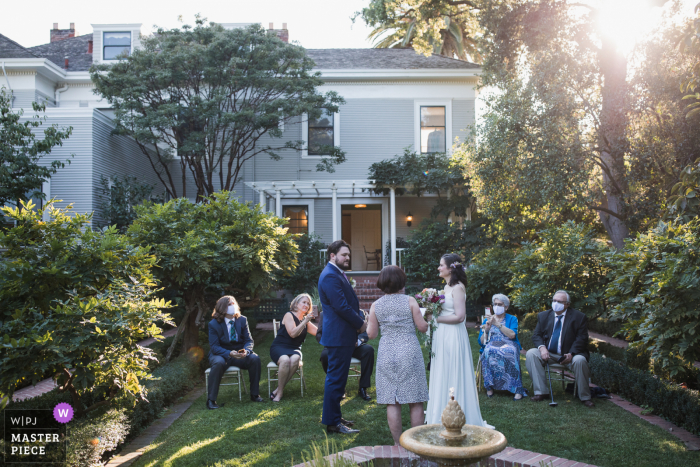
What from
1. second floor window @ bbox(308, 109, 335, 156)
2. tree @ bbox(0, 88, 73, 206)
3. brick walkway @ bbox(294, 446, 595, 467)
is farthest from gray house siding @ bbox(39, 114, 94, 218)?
brick walkway @ bbox(294, 446, 595, 467)

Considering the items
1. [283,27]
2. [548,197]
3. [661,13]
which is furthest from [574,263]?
[283,27]

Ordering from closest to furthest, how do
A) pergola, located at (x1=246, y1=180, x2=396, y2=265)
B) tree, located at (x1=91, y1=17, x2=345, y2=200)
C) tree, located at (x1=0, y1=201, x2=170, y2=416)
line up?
tree, located at (x1=0, y1=201, x2=170, y2=416), tree, located at (x1=91, y1=17, x2=345, y2=200), pergola, located at (x1=246, y1=180, x2=396, y2=265)

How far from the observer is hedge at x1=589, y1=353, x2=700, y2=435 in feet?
17.3

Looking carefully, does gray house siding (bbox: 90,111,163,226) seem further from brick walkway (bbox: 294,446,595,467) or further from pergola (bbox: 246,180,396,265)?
brick walkway (bbox: 294,446,595,467)

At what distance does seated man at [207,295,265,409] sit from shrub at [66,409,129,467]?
1812 millimetres

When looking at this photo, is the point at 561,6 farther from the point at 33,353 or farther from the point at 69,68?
the point at 69,68

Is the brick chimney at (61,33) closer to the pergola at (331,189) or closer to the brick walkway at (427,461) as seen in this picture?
the pergola at (331,189)

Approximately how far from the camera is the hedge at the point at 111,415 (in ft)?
14.2

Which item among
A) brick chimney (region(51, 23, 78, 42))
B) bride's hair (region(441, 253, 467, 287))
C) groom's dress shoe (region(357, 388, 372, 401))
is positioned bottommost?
groom's dress shoe (region(357, 388, 372, 401))

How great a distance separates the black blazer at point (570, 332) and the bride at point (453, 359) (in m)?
2.34

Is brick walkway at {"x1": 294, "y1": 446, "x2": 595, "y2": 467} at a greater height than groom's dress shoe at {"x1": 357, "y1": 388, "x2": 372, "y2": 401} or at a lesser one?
greater

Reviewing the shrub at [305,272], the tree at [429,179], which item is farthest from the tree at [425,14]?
the shrub at [305,272]

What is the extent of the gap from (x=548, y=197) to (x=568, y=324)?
4.05m

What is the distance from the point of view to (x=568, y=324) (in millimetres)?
7035
